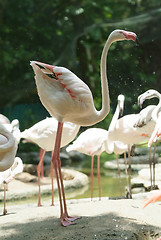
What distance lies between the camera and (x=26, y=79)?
10.3 m

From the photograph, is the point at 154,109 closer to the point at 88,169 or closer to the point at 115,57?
the point at 88,169

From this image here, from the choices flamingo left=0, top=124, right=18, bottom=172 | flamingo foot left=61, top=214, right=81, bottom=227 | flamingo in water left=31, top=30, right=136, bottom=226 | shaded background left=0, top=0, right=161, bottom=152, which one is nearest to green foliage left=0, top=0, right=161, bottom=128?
shaded background left=0, top=0, right=161, bottom=152

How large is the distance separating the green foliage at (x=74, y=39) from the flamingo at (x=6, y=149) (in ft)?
20.8

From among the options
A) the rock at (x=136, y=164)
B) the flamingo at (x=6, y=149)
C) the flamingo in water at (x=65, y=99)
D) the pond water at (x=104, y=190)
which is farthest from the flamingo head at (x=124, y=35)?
the rock at (x=136, y=164)

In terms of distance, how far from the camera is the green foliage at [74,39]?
986cm

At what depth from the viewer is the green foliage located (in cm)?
986

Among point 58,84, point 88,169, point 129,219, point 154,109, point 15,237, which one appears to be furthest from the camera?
point 88,169

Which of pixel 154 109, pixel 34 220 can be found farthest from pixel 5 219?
pixel 154 109

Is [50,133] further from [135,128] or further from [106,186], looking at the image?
[106,186]

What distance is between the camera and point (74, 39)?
1082 cm

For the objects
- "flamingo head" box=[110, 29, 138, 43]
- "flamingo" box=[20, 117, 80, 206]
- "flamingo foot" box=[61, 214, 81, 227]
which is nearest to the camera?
"flamingo foot" box=[61, 214, 81, 227]

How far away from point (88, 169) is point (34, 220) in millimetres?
4630

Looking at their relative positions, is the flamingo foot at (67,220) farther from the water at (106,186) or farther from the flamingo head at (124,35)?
the water at (106,186)

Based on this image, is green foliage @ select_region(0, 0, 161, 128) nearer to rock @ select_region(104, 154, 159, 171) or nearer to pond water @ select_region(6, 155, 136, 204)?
rock @ select_region(104, 154, 159, 171)
